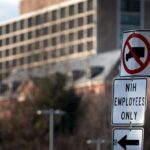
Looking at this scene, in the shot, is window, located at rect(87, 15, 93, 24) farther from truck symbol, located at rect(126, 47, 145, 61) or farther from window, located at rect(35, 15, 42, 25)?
truck symbol, located at rect(126, 47, 145, 61)

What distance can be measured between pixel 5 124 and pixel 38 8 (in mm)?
55690

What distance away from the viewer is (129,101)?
39.6 feet

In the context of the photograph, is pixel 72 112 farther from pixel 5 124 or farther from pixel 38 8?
pixel 38 8

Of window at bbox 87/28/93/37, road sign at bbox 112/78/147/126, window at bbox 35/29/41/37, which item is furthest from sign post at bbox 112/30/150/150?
window at bbox 35/29/41/37

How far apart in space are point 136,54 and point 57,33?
11871 cm

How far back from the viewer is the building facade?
11155cm

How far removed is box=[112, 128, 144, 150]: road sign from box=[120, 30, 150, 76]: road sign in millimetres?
666

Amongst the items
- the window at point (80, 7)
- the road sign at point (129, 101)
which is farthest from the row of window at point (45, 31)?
the road sign at point (129, 101)

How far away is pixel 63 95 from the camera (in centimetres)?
7500

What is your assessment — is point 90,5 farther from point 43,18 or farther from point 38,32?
point 38,32

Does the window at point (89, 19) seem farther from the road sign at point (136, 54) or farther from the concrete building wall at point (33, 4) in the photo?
the road sign at point (136, 54)

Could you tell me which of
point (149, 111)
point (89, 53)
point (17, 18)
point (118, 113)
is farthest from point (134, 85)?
point (17, 18)

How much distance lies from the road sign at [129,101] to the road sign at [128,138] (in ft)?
0.29

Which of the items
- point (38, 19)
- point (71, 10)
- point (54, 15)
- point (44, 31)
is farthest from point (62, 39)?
point (71, 10)
